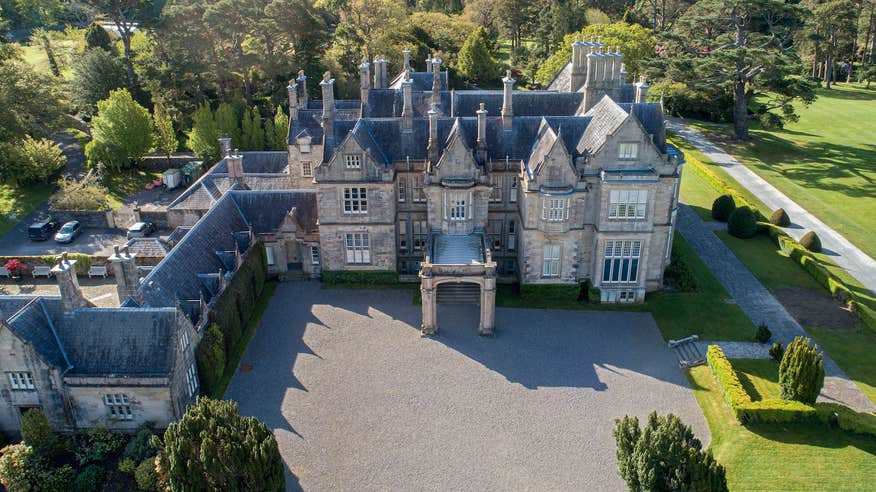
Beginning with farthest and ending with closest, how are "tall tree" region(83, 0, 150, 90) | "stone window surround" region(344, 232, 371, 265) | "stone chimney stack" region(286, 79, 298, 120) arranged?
"tall tree" region(83, 0, 150, 90)
"stone chimney stack" region(286, 79, 298, 120)
"stone window surround" region(344, 232, 371, 265)

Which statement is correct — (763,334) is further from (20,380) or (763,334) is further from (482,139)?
(20,380)

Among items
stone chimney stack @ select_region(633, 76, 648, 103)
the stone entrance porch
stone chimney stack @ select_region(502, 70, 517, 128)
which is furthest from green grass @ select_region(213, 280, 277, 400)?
stone chimney stack @ select_region(633, 76, 648, 103)

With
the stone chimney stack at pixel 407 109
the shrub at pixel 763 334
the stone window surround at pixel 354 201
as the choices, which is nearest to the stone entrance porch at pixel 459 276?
the stone window surround at pixel 354 201

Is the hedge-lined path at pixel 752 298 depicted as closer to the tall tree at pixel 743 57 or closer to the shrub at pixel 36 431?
the tall tree at pixel 743 57

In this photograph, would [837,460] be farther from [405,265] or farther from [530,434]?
[405,265]

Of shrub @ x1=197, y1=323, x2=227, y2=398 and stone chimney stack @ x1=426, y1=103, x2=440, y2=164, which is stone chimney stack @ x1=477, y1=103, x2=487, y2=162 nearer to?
stone chimney stack @ x1=426, y1=103, x2=440, y2=164
